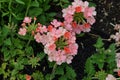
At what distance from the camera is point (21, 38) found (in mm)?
3387

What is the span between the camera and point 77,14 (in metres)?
3.16

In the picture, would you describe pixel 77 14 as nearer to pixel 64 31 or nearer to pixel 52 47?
pixel 64 31

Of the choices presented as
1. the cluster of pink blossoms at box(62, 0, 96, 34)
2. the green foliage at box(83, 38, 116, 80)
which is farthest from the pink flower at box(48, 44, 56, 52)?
the green foliage at box(83, 38, 116, 80)

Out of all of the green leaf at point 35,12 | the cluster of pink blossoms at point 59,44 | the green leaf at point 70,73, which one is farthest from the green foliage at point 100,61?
the green leaf at point 35,12

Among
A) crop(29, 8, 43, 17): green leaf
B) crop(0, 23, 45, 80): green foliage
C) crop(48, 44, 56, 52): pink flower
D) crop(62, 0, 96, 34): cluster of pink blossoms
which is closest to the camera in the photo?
crop(48, 44, 56, 52): pink flower

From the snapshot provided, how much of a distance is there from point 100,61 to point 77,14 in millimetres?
395

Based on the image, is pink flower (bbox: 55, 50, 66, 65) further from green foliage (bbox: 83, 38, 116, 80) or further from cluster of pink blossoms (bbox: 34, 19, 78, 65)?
green foliage (bbox: 83, 38, 116, 80)

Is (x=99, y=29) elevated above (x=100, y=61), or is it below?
above

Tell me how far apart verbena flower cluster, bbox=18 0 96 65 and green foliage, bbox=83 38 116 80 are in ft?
0.55

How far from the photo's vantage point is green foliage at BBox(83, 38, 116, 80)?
322 centimetres

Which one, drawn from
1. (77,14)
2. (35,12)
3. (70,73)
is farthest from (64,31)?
(35,12)

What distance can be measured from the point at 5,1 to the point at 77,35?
64cm

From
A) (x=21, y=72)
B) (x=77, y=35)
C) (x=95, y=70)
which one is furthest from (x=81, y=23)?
(x=21, y=72)

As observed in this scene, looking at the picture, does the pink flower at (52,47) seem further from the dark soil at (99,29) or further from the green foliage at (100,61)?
the dark soil at (99,29)
